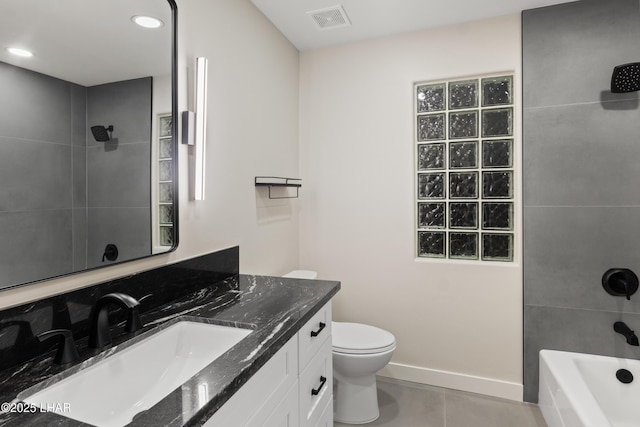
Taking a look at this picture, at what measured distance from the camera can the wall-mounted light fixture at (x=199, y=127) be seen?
62.2 inches

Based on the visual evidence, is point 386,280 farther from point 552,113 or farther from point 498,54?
point 498,54

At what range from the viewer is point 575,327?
2.18 metres

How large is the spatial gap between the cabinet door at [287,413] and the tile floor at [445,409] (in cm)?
98

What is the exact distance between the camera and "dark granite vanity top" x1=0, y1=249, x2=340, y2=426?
72 cm

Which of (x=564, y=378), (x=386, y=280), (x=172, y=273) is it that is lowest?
(x=564, y=378)

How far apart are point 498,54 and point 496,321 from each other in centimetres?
177

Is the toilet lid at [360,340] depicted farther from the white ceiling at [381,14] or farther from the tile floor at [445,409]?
the white ceiling at [381,14]

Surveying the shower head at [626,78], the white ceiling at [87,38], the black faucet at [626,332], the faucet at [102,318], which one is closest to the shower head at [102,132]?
the white ceiling at [87,38]

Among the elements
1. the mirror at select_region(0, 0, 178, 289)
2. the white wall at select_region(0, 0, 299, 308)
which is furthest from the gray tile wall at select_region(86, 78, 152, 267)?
the white wall at select_region(0, 0, 299, 308)

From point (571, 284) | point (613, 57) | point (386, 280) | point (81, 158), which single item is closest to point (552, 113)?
point (613, 57)

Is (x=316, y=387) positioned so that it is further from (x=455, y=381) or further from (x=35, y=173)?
(x=455, y=381)

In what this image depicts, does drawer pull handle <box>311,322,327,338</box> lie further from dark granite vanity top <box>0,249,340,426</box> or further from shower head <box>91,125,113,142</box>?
shower head <box>91,125,113,142</box>

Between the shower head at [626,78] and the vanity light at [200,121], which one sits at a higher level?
the shower head at [626,78]

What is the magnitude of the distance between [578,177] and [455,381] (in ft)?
5.09
